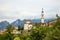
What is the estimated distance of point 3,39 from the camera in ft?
146

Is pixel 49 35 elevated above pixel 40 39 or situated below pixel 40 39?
above

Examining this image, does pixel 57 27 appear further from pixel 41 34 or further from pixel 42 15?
pixel 42 15

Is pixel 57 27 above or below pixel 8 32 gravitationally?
above

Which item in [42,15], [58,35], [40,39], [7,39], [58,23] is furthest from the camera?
[42,15]

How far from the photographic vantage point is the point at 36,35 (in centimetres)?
3114

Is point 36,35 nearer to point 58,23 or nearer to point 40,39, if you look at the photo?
point 40,39

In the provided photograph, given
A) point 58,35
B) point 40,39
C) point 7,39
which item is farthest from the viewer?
point 7,39

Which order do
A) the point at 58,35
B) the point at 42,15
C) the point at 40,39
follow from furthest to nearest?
the point at 42,15 < the point at 40,39 < the point at 58,35

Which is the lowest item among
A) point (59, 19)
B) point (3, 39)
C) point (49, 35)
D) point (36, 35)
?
point (3, 39)

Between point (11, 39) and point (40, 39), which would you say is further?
point (11, 39)

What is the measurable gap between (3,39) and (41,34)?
15.5 meters

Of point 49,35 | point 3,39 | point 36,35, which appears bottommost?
point 3,39

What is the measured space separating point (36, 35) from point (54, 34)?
15.5 metres

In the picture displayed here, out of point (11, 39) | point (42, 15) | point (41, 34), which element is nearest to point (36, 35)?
point (41, 34)
